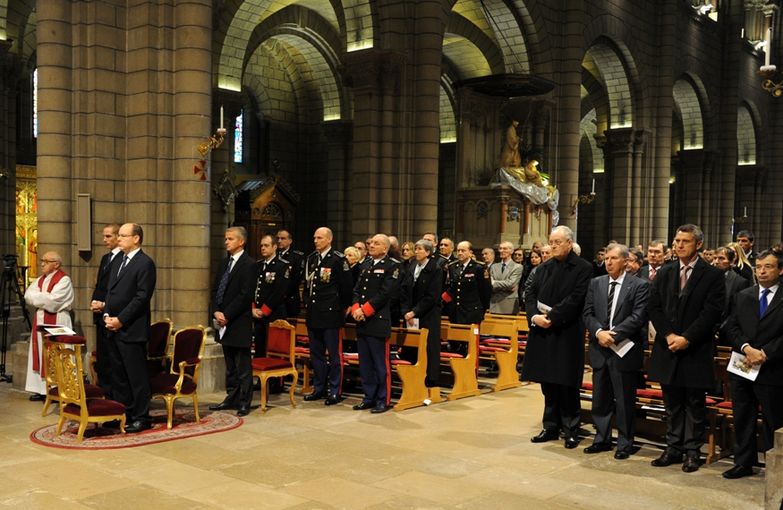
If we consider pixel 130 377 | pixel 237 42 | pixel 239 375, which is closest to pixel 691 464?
pixel 239 375

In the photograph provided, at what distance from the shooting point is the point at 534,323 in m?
6.57

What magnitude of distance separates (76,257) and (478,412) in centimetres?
455

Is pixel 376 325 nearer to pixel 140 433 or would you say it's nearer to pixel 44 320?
pixel 140 433

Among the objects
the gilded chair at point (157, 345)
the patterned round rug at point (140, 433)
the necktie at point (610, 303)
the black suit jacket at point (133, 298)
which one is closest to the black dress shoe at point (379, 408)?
the patterned round rug at point (140, 433)

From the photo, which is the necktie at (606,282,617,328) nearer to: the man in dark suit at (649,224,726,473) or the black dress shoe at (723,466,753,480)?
the man in dark suit at (649,224,726,473)

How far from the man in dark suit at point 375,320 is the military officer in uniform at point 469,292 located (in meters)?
1.93

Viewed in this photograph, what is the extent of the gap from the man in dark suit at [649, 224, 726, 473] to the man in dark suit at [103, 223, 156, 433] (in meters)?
4.09

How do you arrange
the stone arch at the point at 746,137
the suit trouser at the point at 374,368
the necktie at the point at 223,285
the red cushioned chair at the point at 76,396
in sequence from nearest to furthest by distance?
1. the red cushioned chair at the point at 76,396
2. the necktie at the point at 223,285
3. the suit trouser at the point at 374,368
4. the stone arch at the point at 746,137

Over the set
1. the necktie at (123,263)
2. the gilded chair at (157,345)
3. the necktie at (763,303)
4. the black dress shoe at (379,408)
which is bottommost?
the black dress shoe at (379,408)

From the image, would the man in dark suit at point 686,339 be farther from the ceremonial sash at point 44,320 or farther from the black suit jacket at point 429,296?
the ceremonial sash at point 44,320

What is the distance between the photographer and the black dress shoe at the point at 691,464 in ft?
19.0

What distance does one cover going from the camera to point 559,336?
6551 mm

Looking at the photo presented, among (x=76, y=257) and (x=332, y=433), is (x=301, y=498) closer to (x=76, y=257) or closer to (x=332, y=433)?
(x=332, y=433)

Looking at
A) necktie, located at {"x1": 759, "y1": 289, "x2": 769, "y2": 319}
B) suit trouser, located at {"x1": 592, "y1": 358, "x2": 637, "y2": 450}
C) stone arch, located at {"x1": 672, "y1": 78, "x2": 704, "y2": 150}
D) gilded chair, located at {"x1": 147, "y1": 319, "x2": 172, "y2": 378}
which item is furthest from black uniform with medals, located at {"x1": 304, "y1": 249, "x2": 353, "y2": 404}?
stone arch, located at {"x1": 672, "y1": 78, "x2": 704, "y2": 150}
